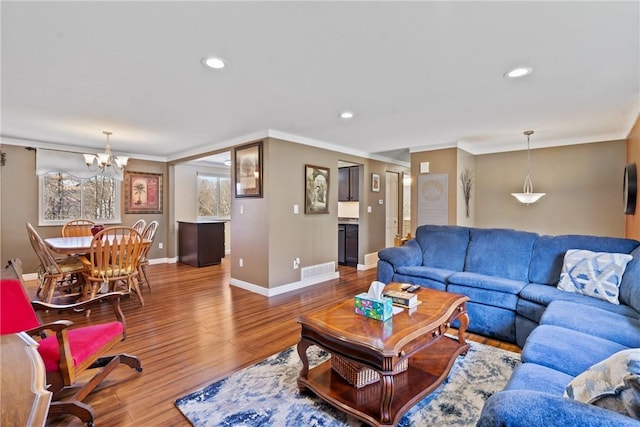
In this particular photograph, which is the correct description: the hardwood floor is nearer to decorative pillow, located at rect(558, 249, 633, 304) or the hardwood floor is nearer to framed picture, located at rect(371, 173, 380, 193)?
decorative pillow, located at rect(558, 249, 633, 304)

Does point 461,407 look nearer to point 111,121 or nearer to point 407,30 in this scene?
point 407,30

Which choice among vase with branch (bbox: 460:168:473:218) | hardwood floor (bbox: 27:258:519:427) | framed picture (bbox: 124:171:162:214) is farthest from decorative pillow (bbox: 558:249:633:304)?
framed picture (bbox: 124:171:162:214)

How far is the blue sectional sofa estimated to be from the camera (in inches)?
34.9

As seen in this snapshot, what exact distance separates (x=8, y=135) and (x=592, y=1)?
6735 millimetres

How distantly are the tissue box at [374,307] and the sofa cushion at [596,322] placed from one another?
104 cm

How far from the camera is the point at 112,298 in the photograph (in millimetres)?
2248

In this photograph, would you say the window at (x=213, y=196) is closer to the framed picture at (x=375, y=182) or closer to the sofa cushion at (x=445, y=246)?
the framed picture at (x=375, y=182)

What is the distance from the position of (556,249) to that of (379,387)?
237 centimetres

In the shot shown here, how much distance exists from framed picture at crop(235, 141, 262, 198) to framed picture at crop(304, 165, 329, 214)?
74 cm

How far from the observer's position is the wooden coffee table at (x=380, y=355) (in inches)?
62.7

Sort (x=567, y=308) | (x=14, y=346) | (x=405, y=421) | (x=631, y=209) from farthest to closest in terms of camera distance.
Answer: (x=631, y=209) → (x=567, y=308) → (x=405, y=421) → (x=14, y=346)

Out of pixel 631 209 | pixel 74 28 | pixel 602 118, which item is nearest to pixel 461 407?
pixel 74 28

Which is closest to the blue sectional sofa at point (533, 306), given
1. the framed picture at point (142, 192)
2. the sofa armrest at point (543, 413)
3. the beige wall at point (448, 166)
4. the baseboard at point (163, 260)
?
the sofa armrest at point (543, 413)

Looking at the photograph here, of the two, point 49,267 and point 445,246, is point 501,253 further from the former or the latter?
point 49,267
